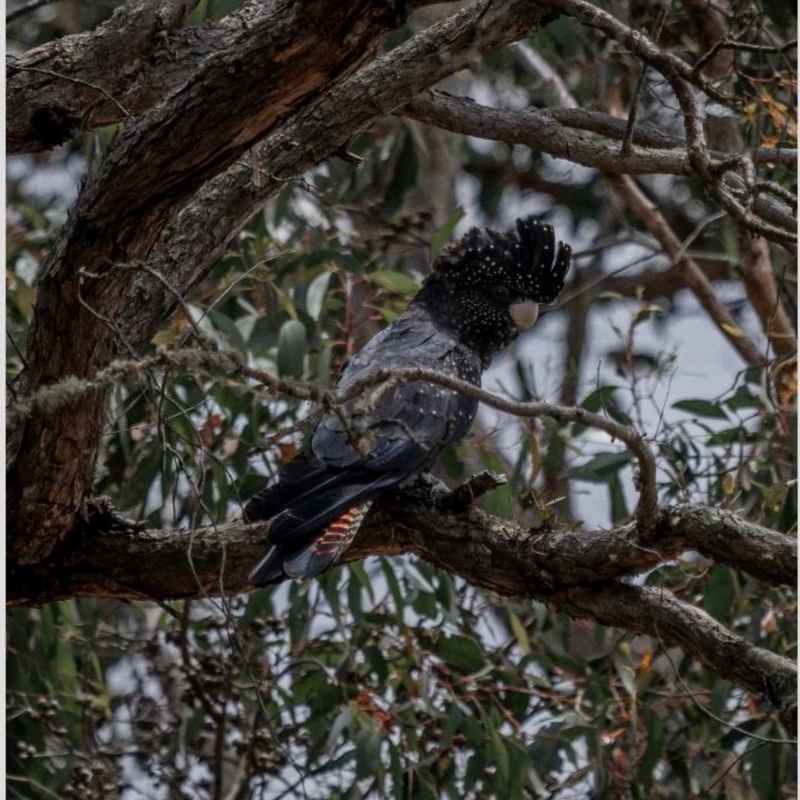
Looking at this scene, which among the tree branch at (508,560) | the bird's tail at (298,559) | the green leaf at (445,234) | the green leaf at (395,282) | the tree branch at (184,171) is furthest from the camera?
the green leaf at (395,282)

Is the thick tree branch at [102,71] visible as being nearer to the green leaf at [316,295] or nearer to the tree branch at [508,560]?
the tree branch at [508,560]

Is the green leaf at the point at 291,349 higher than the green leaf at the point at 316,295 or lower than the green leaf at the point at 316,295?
lower

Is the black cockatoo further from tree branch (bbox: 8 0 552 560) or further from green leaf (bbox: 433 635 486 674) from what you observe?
green leaf (bbox: 433 635 486 674)

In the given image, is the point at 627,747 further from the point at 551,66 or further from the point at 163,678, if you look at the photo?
the point at 551,66

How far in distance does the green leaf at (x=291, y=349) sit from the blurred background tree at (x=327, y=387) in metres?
0.01

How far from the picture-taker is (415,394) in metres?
2.84

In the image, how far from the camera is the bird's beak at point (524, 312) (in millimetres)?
3213

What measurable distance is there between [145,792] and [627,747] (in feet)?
3.89

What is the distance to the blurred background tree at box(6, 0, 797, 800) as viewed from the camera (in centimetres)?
208

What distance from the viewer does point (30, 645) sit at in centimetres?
362

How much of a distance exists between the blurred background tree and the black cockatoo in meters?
0.14

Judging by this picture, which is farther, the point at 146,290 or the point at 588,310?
the point at 588,310

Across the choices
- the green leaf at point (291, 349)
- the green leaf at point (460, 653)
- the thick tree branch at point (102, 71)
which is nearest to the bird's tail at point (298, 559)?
the thick tree branch at point (102, 71)

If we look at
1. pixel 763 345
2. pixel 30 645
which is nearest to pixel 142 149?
pixel 30 645
